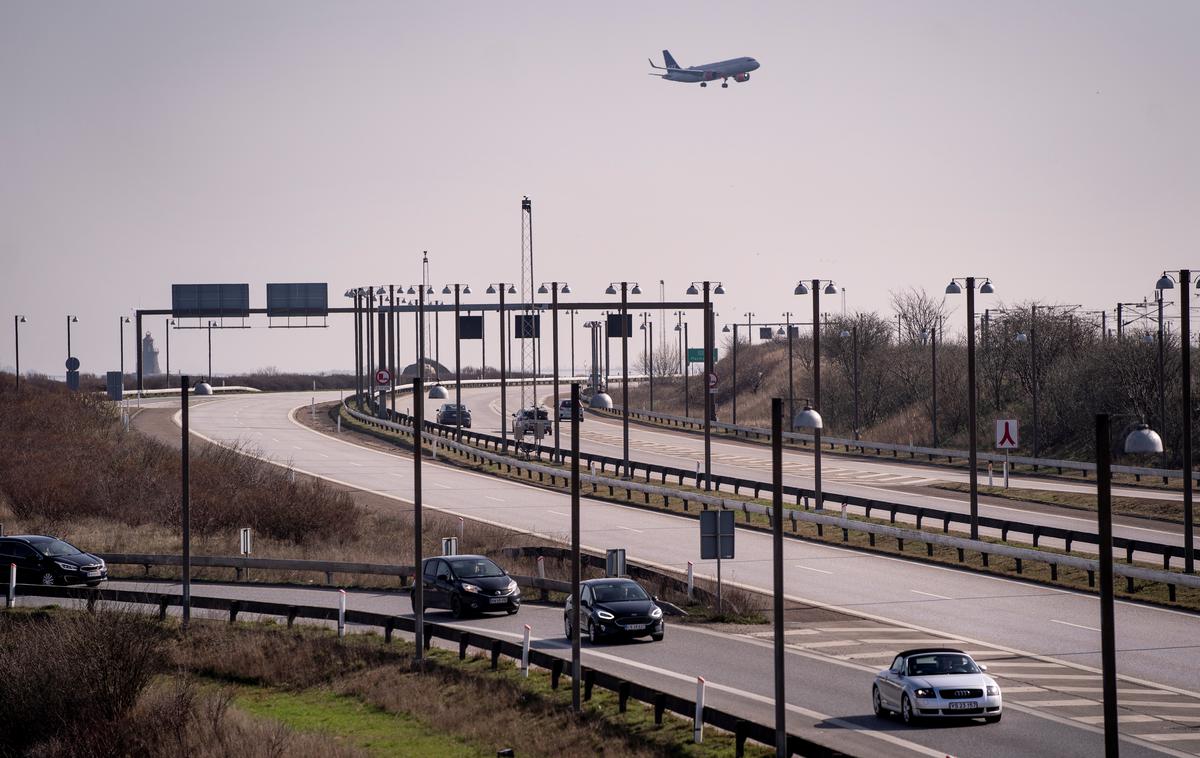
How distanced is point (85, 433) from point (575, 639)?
196 feet

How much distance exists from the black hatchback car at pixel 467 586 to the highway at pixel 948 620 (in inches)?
308

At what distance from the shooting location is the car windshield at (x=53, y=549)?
133 feet

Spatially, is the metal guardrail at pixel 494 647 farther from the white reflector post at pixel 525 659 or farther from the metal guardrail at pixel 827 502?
the metal guardrail at pixel 827 502

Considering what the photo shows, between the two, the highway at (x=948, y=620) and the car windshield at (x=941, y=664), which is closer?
the car windshield at (x=941, y=664)

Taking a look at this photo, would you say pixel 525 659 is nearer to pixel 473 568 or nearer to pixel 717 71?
pixel 473 568

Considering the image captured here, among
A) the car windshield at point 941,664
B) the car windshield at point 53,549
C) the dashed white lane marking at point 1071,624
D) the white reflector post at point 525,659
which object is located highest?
the car windshield at point 941,664

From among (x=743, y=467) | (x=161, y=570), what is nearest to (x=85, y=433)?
(x=161, y=570)

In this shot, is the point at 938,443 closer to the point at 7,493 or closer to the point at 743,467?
the point at 743,467

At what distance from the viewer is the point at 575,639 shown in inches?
942

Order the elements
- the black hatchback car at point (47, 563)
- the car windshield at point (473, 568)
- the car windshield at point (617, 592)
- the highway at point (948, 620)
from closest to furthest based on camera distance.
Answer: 1. the highway at point (948, 620)
2. the car windshield at point (617, 592)
3. the car windshield at point (473, 568)
4. the black hatchback car at point (47, 563)

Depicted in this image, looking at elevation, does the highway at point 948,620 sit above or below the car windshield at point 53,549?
below

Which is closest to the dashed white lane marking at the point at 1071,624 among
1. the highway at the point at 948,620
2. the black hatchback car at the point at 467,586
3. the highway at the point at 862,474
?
the highway at the point at 948,620

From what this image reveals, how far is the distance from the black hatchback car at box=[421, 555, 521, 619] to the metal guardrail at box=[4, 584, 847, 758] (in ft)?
5.09

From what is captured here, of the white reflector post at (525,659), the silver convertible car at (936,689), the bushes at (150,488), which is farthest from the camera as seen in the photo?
the bushes at (150,488)
